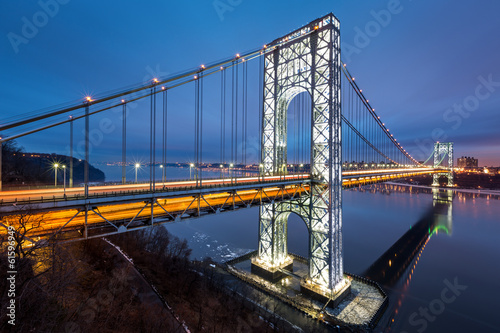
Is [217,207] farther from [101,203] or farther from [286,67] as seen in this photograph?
[286,67]

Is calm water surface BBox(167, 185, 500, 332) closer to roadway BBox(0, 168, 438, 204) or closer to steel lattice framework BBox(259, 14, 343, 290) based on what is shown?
steel lattice framework BBox(259, 14, 343, 290)

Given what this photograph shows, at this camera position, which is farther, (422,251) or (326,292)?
(422,251)

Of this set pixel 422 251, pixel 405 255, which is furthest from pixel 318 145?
pixel 422 251

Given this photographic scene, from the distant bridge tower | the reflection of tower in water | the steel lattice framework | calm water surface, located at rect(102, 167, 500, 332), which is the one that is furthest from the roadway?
the distant bridge tower

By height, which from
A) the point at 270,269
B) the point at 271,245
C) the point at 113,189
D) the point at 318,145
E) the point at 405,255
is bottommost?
the point at 405,255

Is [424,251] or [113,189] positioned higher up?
[113,189]

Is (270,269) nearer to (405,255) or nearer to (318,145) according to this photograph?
(318,145)

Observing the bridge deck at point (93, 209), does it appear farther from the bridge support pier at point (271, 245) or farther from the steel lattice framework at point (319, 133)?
the bridge support pier at point (271, 245)

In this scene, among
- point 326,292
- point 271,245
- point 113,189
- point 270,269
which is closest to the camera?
point 113,189
